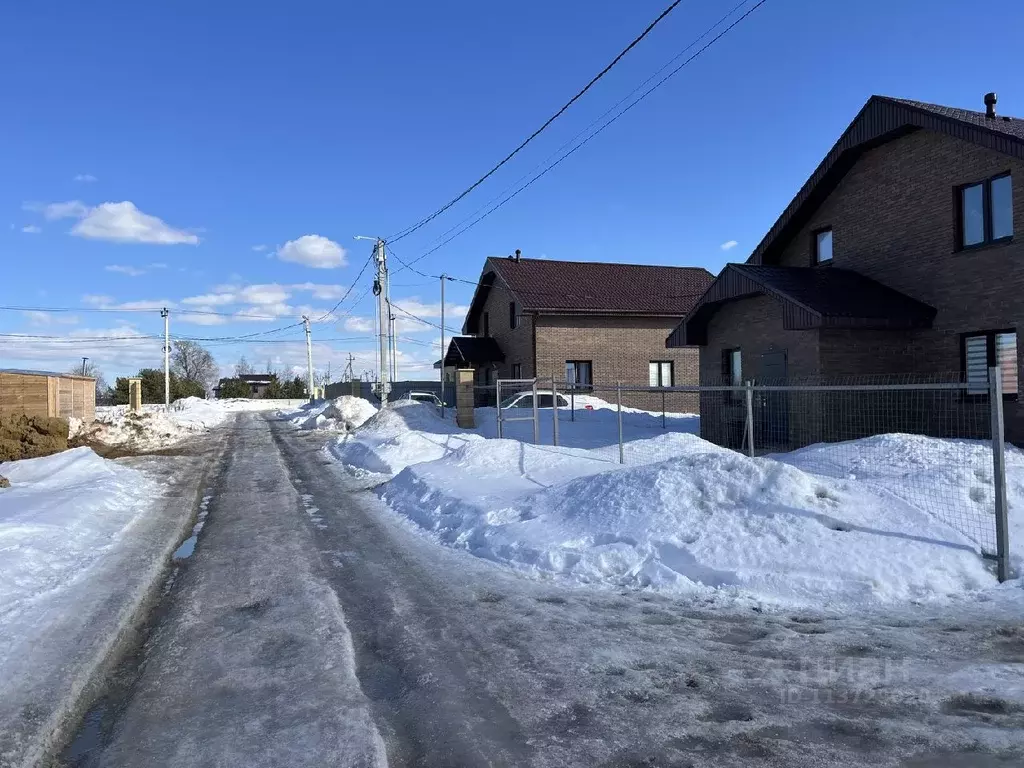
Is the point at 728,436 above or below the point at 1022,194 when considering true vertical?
below

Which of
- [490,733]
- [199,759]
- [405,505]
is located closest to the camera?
[199,759]

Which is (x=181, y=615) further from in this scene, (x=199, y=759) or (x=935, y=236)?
(x=935, y=236)

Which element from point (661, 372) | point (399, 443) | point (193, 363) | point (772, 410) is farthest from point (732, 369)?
point (193, 363)

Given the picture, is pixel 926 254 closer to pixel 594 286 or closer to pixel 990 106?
pixel 990 106

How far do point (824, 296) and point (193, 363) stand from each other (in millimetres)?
100671

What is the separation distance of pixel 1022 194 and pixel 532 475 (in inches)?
394

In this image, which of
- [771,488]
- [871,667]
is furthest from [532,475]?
[871,667]

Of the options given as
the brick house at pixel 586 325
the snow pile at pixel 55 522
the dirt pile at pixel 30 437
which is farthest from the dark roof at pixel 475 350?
the snow pile at pixel 55 522

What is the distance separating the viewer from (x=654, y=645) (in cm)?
497

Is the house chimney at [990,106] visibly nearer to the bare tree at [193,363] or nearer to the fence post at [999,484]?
the fence post at [999,484]

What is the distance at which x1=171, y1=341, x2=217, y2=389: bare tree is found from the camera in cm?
9812

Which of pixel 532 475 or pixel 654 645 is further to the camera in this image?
pixel 532 475

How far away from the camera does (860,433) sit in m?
14.4

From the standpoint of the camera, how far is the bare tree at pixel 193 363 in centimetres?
9812
